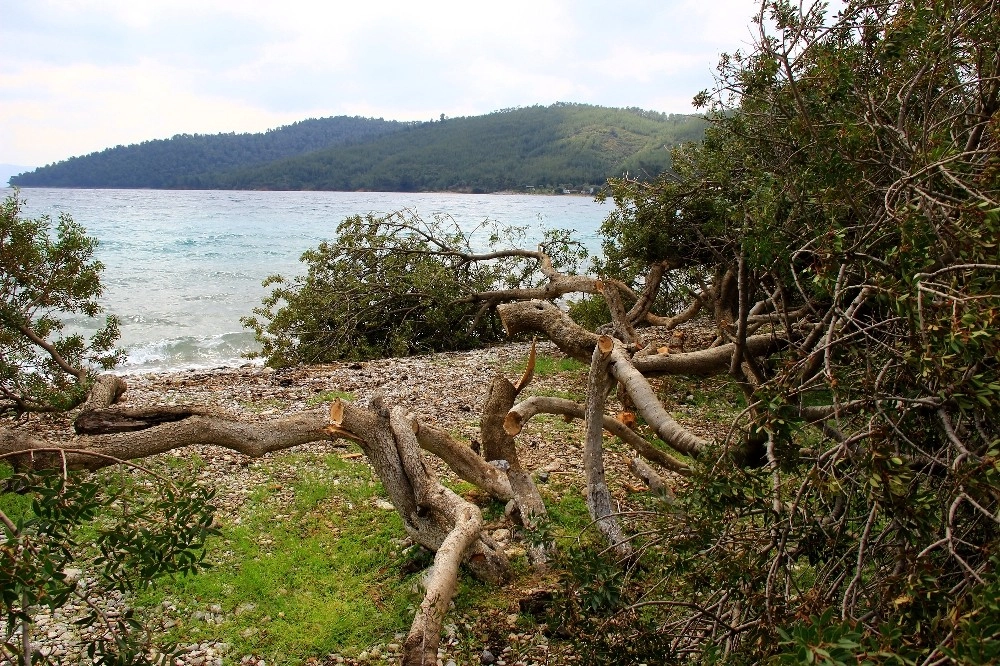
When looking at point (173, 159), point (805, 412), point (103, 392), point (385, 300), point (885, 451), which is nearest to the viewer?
point (885, 451)

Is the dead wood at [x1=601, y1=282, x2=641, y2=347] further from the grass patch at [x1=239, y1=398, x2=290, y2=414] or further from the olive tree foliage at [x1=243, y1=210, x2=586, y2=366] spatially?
the grass patch at [x1=239, y1=398, x2=290, y2=414]

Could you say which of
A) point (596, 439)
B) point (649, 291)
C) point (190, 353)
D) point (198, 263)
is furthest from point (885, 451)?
point (198, 263)

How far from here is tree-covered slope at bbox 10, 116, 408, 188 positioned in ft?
406

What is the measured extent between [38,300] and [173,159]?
13428 cm

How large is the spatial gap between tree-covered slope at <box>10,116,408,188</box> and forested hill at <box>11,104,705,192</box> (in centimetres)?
19

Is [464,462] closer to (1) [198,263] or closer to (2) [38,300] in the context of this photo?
(2) [38,300]

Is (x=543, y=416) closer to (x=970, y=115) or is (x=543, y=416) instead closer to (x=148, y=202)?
(x=970, y=115)

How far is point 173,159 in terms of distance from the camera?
415 feet

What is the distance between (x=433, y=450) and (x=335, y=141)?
152 m

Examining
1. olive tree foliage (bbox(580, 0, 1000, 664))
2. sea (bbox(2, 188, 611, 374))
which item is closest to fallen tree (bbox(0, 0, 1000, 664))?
olive tree foliage (bbox(580, 0, 1000, 664))

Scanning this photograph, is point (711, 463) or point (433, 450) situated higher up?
point (711, 463)

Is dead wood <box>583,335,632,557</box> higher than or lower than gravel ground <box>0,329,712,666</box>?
higher

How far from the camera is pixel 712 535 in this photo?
2883 mm

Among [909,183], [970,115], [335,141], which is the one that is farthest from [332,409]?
[335,141]
